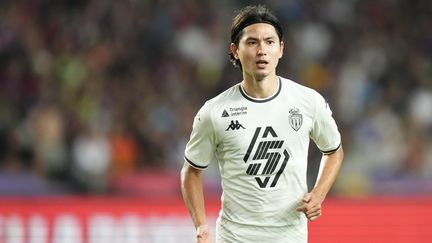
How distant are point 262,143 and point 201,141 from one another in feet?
1.17

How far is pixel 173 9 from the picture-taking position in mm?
14102

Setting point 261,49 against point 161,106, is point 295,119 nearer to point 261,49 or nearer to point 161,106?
point 261,49

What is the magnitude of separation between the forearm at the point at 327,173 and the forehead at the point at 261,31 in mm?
764

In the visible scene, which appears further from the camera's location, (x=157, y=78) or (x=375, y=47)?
(x=375, y=47)

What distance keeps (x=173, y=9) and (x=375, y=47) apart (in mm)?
2793

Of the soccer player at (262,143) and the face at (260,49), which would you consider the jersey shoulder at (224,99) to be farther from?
the face at (260,49)

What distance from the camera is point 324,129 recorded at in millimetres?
5590

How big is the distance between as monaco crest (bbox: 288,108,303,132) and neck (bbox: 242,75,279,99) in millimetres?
160

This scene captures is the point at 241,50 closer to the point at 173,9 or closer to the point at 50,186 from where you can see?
the point at 50,186

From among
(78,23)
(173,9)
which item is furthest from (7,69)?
(173,9)

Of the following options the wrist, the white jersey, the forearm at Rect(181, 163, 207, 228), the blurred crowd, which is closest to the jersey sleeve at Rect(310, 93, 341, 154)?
the white jersey

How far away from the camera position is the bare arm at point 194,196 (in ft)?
18.0

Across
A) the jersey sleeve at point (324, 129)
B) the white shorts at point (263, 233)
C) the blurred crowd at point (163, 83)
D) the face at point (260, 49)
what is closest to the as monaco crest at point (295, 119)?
the jersey sleeve at point (324, 129)

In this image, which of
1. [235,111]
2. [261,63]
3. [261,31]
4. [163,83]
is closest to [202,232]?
[235,111]
